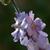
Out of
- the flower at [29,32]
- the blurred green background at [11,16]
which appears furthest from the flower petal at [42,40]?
the blurred green background at [11,16]

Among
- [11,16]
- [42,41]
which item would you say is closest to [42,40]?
[42,41]

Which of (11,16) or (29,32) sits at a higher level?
(11,16)

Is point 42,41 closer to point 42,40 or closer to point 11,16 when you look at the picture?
point 42,40

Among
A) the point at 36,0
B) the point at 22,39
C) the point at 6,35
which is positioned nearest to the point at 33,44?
the point at 22,39

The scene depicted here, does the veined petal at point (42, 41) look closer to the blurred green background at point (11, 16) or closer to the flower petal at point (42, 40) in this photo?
the flower petal at point (42, 40)

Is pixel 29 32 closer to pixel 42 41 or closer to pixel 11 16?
pixel 42 41

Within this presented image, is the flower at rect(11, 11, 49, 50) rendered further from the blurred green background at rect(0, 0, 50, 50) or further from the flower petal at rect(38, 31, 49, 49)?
the blurred green background at rect(0, 0, 50, 50)

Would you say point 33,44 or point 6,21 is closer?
point 33,44

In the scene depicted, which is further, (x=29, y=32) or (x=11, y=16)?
(x=11, y=16)

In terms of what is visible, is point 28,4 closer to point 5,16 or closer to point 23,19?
point 5,16
